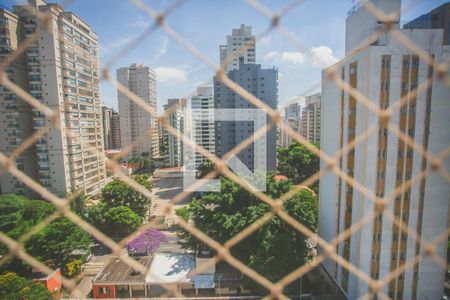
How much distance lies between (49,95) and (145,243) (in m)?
5.51

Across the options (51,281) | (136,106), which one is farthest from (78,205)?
(136,106)

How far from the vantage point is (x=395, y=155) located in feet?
11.9

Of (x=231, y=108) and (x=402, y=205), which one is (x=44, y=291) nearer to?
(x=402, y=205)

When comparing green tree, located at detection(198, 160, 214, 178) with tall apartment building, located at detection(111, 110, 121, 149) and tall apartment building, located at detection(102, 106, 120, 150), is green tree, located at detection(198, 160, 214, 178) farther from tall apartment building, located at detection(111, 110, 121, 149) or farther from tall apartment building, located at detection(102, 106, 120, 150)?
tall apartment building, located at detection(111, 110, 121, 149)

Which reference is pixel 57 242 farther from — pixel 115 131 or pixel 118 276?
pixel 115 131

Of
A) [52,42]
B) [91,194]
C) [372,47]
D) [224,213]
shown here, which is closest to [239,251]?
[224,213]

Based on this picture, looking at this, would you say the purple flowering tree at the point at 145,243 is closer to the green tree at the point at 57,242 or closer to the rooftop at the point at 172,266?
the rooftop at the point at 172,266

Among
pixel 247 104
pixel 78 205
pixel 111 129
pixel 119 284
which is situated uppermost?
pixel 247 104

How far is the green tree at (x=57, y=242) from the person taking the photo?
495 cm

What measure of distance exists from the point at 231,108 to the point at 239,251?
27.5 ft

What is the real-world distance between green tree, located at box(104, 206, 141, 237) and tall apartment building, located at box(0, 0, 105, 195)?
2441mm

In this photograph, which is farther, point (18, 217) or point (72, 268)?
point (72, 268)

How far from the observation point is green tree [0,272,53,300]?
3.55 meters

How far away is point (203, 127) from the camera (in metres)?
12.0
